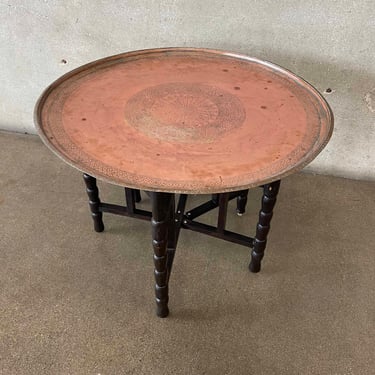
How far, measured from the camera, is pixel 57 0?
1.80m

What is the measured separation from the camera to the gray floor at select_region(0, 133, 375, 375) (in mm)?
1366

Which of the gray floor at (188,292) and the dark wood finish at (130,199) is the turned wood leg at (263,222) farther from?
the dark wood finish at (130,199)

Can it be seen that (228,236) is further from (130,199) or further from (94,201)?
(94,201)

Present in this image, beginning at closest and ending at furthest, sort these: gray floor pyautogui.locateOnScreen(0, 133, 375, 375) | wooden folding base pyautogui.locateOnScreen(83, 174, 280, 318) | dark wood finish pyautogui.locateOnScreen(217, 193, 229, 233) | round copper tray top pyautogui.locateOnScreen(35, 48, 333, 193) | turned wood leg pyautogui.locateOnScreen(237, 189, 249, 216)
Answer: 1. round copper tray top pyautogui.locateOnScreen(35, 48, 333, 193)
2. wooden folding base pyautogui.locateOnScreen(83, 174, 280, 318)
3. gray floor pyautogui.locateOnScreen(0, 133, 375, 375)
4. dark wood finish pyautogui.locateOnScreen(217, 193, 229, 233)
5. turned wood leg pyautogui.locateOnScreen(237, 189, 249, 216)

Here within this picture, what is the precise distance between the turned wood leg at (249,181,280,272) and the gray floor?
0.08 m

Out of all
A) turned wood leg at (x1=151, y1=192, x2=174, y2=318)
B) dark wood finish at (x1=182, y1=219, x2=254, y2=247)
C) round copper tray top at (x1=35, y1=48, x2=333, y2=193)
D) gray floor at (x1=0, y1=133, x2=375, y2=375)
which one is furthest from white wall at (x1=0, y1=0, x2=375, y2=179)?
turned wood leg at (x1=151, y1=192, x2=174, y2=318)

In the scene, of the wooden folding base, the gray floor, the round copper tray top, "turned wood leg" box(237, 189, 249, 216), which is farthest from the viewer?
"turned wood leg" box(237, 189, 249, 216)

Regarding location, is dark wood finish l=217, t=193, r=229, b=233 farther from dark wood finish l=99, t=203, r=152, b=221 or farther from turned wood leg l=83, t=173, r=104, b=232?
turned wood leg l=83, t=173, r=104, b=232

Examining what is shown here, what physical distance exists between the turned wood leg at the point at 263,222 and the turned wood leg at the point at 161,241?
33cm

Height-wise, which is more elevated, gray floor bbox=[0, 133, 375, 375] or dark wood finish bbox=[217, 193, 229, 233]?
dark wood finish bbox=[217, 193, 229, 233]

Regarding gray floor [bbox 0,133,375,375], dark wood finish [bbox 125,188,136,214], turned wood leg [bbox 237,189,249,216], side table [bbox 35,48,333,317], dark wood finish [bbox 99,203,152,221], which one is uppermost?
side table [bbox 35,48,333,317]

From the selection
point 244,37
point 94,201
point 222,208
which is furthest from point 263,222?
point 244,37

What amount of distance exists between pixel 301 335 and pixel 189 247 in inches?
22.1

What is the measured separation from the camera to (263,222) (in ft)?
4.79
